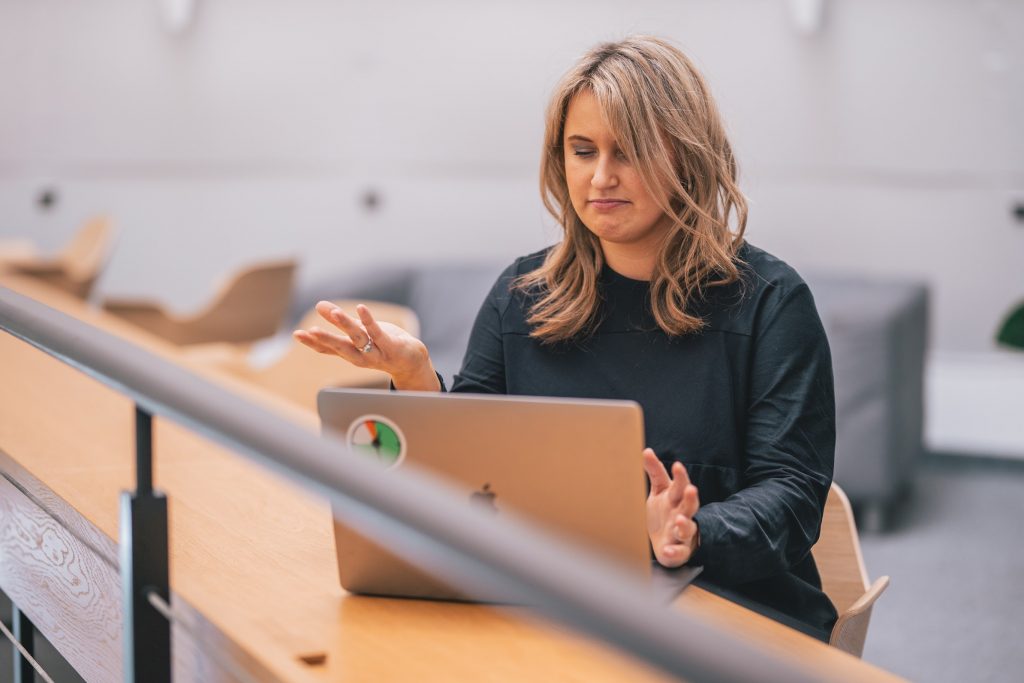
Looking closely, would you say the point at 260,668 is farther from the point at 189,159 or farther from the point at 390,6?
the point at 189,159

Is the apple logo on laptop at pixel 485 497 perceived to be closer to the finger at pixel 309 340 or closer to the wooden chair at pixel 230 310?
the finger at pixel 309 340

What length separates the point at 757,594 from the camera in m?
1.58

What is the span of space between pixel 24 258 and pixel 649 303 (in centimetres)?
499

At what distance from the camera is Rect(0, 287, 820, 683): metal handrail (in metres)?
0.55

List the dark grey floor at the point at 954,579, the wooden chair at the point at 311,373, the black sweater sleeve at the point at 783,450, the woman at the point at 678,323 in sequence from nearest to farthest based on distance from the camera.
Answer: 1. the black sweater sleeve at the point at 783,450
2. the woman at the point at 678,323
3. the dark grey floor at the point at 954,579
4. the wooden chair at the point at 311,373

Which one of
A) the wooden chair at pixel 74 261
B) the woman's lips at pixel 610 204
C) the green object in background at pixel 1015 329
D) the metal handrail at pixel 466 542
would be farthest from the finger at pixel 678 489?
the wooden chair at pixel 74 261

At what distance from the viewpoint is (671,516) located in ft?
4.46

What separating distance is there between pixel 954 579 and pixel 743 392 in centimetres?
228

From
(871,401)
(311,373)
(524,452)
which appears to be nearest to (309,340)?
(524,452)

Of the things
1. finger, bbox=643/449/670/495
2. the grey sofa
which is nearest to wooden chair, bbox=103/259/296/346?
the grey sofa

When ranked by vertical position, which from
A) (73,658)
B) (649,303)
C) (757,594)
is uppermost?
(649,303)

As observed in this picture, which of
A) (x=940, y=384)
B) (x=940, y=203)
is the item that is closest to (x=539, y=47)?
(x=940, y=203)

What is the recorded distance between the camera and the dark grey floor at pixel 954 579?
9.83 feet

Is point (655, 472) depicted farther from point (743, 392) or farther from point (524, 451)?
point (743, 392)
